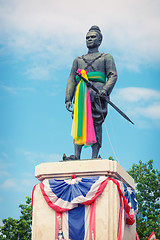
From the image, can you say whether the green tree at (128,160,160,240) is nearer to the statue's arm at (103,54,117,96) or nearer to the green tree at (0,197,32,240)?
the green tree at (0,197,32,240)

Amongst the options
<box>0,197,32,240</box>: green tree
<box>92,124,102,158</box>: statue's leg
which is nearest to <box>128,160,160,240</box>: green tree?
<box>0,197,32,240</box>: green tree

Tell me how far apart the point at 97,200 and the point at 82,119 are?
189 cm

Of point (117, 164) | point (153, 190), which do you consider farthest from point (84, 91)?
point (153, 190)

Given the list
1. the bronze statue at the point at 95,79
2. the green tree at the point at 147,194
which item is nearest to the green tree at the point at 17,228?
the green tree at the point at 147,194

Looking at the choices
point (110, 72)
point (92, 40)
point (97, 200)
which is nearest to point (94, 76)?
point (110, 72)

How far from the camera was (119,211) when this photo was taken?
11.1 m

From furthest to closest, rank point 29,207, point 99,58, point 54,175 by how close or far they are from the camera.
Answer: point 29,207 → point 99,58 → point 54,175

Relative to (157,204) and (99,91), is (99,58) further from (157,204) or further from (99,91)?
(157,204)

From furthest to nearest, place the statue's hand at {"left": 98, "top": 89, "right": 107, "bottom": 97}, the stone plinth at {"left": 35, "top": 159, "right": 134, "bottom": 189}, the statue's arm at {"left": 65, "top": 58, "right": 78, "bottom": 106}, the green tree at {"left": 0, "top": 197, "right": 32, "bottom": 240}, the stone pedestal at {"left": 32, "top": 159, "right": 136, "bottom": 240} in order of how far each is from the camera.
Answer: the green tree at {"left": 0, "top": 197, "right": 32, "bottom": 240}, the statue's arm at {"left": 65, "top": 58, "right": 78, "bottom": 106}, the statue's hand at {"left": 98, "top": 89, "right": 107, "bottom": 97}, the stone plinth at {"left": 35, "top": 159, "right": 134, "bottom": 189}, the stone pedestal at {"left": 32, "top": 159, "right": 136, "bottom": 240}

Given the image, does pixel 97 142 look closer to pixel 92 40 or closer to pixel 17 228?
pixel 92 40

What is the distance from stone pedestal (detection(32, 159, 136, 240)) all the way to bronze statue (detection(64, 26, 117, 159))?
1.94 ft

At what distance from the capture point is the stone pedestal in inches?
428

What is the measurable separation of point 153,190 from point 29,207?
6.57 m

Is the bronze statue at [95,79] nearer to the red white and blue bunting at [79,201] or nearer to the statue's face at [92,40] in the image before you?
the statue's face at [92,40]
